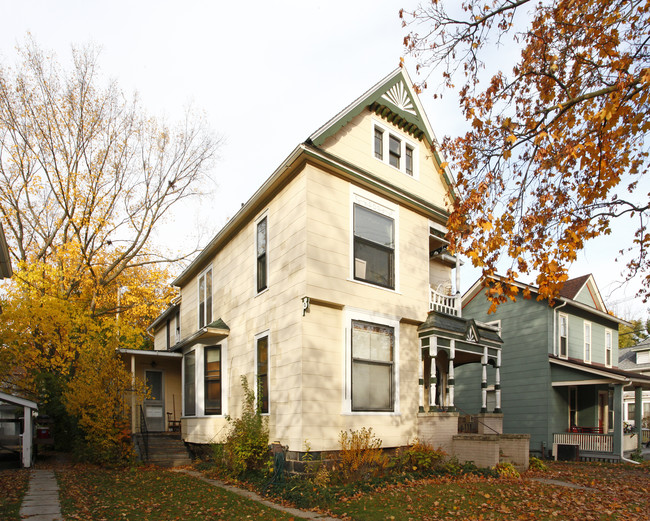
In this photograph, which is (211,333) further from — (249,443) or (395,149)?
(395,149)

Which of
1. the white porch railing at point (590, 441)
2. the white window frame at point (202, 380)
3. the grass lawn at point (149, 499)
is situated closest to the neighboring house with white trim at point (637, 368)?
the white porch railing at point (590, 441)

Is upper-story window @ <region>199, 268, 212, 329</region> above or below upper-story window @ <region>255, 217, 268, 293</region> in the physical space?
below

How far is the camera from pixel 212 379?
15141 millimetres

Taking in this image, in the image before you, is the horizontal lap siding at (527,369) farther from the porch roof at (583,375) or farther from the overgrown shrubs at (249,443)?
the overgrown shrubs at (249,443)

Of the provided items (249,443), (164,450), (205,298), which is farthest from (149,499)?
(205,298)

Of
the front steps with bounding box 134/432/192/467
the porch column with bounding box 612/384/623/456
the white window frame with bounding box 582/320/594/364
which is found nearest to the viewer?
the front steps with bounding box 134/432/192/467

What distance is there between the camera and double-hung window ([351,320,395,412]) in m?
11.5

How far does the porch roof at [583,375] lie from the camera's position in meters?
17.9

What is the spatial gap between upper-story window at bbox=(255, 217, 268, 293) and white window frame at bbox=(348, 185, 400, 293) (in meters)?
2.42

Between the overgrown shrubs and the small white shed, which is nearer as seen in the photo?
the overgrown shrubs

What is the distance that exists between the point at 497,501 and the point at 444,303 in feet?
21.2

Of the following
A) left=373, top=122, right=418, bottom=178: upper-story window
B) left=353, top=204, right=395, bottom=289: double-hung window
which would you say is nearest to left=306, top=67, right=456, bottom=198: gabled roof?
left=373, top=122, right=418, bottom=178: upper-story window

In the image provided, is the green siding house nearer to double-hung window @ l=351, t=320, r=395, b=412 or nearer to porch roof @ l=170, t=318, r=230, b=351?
double-hung window @ l=351, t=320, r=395, b=412

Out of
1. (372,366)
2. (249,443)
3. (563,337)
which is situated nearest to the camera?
(249,443)
